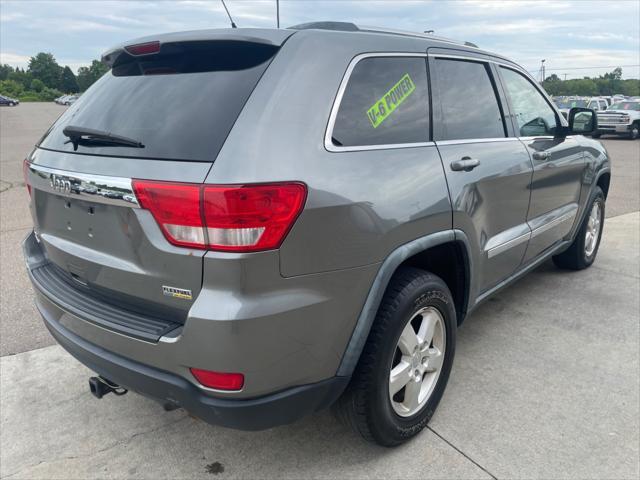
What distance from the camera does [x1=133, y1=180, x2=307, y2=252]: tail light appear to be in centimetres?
179

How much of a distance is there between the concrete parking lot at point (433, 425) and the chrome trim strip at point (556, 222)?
0.68m

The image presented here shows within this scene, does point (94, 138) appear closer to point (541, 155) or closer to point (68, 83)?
point (541, 155)

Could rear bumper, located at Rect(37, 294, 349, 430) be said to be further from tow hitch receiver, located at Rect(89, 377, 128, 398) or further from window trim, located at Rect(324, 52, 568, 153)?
window trim, located at Rect(324, 52, 568, 153)

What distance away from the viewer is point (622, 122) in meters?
21.5

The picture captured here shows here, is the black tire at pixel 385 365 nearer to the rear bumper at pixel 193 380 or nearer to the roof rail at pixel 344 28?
the rear bumper at pixel 193 380

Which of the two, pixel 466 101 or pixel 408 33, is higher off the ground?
pixel 408 33

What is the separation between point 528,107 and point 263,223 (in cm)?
264

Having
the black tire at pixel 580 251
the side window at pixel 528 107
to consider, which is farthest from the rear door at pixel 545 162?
the black tire at pixel 580 251

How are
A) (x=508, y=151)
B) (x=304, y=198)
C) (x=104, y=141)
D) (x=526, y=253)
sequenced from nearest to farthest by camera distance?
(x=304, y=198)
(x=104, y=141)
(x=508, y=151)
(x=526, y=253)

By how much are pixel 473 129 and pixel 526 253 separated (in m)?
1.10

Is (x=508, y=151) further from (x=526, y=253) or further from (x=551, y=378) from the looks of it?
(x=551, y=378)

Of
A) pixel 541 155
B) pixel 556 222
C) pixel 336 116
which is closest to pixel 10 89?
pixel 556 222

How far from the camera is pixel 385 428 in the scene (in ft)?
7.88

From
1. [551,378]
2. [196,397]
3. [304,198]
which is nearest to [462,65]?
[304,198]
